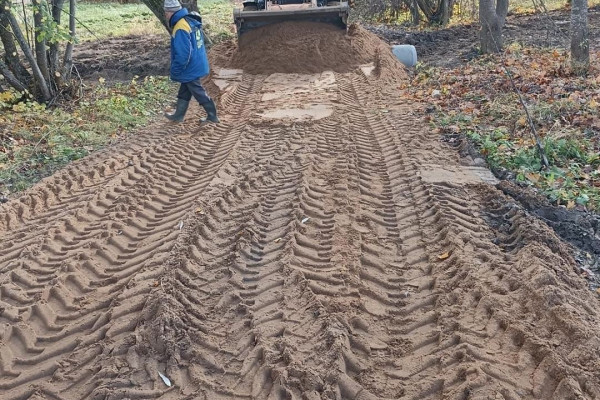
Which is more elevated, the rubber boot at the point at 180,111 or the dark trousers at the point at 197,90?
the dark trousers at the point at 197,90

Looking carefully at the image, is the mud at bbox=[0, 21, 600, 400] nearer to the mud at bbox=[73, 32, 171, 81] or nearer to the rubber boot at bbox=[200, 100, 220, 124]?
the rubber boot at bbox=[200, 100, 220, 124]

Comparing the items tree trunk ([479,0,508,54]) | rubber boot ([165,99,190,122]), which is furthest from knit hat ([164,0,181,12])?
tree trunk ([479,0,508,54])

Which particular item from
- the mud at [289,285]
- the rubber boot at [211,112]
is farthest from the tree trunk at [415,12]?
the mud at [289,285]

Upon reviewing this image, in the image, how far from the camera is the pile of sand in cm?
1177

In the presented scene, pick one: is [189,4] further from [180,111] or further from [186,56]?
[186,56]

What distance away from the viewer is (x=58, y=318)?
379 cm

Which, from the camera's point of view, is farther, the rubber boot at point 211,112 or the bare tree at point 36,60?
the bare tree at point 36,60

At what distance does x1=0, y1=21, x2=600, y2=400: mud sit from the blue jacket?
6.70 feet

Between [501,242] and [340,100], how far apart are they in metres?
5.33

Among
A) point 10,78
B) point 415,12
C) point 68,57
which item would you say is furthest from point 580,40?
point 415,12

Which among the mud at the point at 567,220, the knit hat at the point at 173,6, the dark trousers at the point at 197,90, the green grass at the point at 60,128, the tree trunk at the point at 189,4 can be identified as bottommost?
the mud at the point at 567,220

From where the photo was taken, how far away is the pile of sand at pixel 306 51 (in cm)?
1177

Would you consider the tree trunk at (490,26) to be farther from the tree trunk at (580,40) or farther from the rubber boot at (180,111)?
the rubber boot at (180,111)

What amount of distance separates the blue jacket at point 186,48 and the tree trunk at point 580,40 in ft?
19.8
